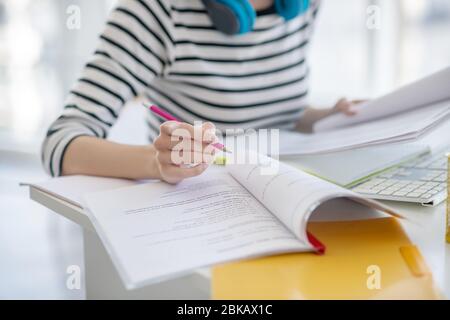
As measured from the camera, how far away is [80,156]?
0.85m

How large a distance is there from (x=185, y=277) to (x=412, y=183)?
0.34 metres

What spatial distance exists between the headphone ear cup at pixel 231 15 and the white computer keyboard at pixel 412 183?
0.40 metres

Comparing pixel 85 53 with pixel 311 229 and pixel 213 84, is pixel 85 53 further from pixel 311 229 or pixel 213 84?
pixel 311 229

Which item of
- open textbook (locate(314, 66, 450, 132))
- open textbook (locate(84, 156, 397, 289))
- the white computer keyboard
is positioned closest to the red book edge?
open textbook (locate(84, 156, 397, 289))

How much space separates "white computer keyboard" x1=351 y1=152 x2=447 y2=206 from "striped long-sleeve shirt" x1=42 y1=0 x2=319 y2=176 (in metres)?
0.41

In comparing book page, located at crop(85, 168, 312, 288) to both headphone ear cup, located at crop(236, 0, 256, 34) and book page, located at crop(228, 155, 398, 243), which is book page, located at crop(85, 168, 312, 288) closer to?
book page, located at crop(228, 155, 398, 243)

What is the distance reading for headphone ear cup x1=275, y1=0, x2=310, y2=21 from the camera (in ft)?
3.72

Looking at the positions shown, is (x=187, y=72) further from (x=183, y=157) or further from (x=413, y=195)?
(x=413, y=195)

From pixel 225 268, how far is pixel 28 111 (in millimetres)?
2979

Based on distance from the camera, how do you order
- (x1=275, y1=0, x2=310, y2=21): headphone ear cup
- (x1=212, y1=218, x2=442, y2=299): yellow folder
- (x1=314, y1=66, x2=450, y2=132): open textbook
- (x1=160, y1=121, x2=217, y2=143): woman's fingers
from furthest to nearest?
(x1=275, y1=0, x2=310, y2=21): headphone ear cup
(x1=314, y1=66, x2=450, y2=132): open textbook
(x1=160, y1=121, x2=217, y2=143): woman's fingers
(x1=212, y1=218, x2=442, y2=299): yellow folder

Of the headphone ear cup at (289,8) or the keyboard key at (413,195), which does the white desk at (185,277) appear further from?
the headphone ear cup at (289,8)

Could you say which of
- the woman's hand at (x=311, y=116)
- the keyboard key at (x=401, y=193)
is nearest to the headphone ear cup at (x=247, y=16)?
the woman's hand at (x=311, y=116)

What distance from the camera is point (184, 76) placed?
1.09 metres
